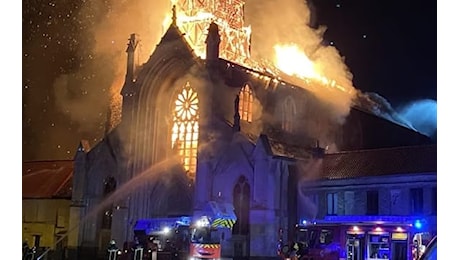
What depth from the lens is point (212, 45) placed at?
11.1 meters

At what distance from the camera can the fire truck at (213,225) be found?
7.47m

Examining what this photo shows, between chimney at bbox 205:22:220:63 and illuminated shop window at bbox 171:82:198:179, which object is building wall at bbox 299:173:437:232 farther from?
chimney at bbox 205:22:220:63

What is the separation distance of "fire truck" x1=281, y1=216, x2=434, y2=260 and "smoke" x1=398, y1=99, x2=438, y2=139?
38.8 inches

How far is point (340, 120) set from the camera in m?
9.27

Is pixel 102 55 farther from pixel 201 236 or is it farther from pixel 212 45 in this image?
pixel 201 236

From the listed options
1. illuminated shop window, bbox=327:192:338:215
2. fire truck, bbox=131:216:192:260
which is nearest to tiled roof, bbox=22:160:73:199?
fire truck, bbox=131:216:192:260

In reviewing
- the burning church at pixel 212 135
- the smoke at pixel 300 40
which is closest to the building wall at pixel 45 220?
the burning church at pixel 212 135

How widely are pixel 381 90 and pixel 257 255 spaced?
3.36 metres

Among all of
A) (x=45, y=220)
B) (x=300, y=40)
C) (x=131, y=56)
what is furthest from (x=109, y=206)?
(x=300, y=40)

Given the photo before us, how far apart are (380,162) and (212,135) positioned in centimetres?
307

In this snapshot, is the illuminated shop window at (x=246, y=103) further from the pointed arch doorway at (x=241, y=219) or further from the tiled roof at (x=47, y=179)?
the tiled roof at (x=47, y=179)

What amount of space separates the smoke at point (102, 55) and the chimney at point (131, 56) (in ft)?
0.34

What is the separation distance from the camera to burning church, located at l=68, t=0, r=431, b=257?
955cm

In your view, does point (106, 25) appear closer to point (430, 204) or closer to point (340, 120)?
point (340, 120)
